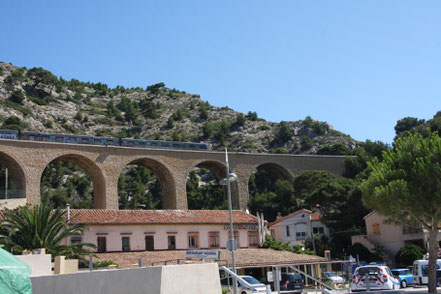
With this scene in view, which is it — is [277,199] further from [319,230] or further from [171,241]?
[171,241]

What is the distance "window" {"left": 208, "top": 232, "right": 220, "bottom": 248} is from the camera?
30.1 meters

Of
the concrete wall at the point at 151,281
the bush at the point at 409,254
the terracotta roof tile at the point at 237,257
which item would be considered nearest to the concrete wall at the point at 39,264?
the concrete wall at the point at 151,281

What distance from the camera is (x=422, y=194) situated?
1950cm

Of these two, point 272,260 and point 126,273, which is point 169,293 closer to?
point 126,273

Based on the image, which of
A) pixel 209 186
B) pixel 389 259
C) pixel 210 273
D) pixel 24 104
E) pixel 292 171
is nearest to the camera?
pixel 210 273

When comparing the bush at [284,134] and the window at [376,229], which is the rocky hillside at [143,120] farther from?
the window at [376,229]

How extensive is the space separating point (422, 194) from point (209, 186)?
54041 mm

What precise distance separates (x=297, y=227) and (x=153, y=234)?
1998 centimetres

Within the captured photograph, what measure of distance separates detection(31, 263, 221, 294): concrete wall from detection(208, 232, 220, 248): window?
21.4 metres

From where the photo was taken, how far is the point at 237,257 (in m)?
26.9

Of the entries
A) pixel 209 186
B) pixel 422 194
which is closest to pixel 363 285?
pixel 422 194

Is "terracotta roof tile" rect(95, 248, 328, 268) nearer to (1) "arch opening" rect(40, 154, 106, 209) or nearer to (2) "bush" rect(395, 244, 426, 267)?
(2) "bush" rect(395, 244, 426, 267)

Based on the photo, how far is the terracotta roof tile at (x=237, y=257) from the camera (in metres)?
24.9

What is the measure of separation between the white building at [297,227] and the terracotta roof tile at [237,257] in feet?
47.9
